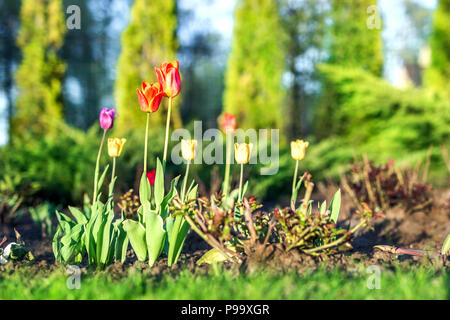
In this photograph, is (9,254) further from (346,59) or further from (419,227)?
(346,59)

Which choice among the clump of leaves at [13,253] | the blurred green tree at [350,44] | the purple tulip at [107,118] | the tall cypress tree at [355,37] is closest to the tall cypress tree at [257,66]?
the blurred green tree at [350,44]

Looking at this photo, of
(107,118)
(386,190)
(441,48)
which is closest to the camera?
(107,118)

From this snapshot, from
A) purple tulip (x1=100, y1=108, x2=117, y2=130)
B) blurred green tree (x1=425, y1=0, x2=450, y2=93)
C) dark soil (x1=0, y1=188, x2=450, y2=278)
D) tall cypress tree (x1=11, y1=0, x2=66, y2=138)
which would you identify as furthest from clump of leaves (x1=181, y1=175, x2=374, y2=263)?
tall cypress tree (x1=11, y1=0, x2=66, y2=138)

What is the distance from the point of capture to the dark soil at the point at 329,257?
2207mm

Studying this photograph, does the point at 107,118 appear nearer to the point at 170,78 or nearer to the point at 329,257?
the point at 170,78

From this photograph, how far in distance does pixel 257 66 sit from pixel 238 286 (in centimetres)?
718

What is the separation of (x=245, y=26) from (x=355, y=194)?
5526 millimetres

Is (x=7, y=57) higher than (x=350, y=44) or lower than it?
higher

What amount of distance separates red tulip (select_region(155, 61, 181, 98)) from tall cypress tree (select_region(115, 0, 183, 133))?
630 centimetres

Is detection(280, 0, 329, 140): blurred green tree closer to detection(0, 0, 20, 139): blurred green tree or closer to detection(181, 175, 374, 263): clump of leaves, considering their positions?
detection(181, 175, 374, 263): clump of leaves

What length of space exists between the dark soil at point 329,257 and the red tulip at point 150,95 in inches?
33.5

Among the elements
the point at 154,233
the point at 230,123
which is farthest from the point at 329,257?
the point at 230,123

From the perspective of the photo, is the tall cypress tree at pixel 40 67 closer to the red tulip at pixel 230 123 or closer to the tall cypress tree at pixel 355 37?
the tall cypress tree at pixel 355 37

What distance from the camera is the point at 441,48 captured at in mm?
9008
